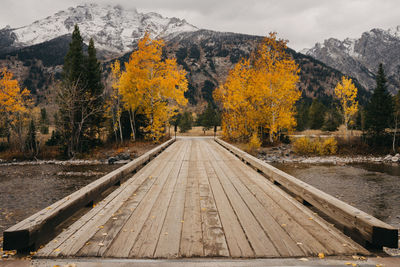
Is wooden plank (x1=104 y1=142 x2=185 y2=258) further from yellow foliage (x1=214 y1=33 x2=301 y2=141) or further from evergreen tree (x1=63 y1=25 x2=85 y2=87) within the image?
evergreen tree (x1=63 y1=25 x2=85 y2=87)

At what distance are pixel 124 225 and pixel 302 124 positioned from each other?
6549 cm

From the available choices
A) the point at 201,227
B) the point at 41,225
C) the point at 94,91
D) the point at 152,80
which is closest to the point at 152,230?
the point at 201,227

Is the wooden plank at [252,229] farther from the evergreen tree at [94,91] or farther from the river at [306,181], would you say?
the evergreen tree at [94,91]

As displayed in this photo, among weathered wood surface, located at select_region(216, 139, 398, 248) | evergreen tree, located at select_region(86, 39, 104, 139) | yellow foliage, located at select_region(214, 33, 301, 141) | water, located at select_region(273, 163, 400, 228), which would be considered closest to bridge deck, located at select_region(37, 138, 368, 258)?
weathered wood surface, located at select_region(216, 139, 398, 248)

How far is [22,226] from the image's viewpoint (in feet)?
9.75

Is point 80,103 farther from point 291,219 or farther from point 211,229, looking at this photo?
point 291,219

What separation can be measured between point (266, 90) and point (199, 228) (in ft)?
62.4

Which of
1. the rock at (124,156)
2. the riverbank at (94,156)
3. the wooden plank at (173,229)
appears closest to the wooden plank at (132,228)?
the wooden plank at (173,229)

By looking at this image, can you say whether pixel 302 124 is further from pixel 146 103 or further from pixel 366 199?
pixel 366 199

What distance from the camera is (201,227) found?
3682mm

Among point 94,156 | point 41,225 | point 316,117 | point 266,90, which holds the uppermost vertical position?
point 266,90

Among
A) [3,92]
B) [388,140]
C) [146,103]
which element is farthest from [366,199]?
[3,92]

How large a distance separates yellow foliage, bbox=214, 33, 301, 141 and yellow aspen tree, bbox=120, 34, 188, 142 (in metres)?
5.25

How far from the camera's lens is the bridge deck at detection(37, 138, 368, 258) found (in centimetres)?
299
